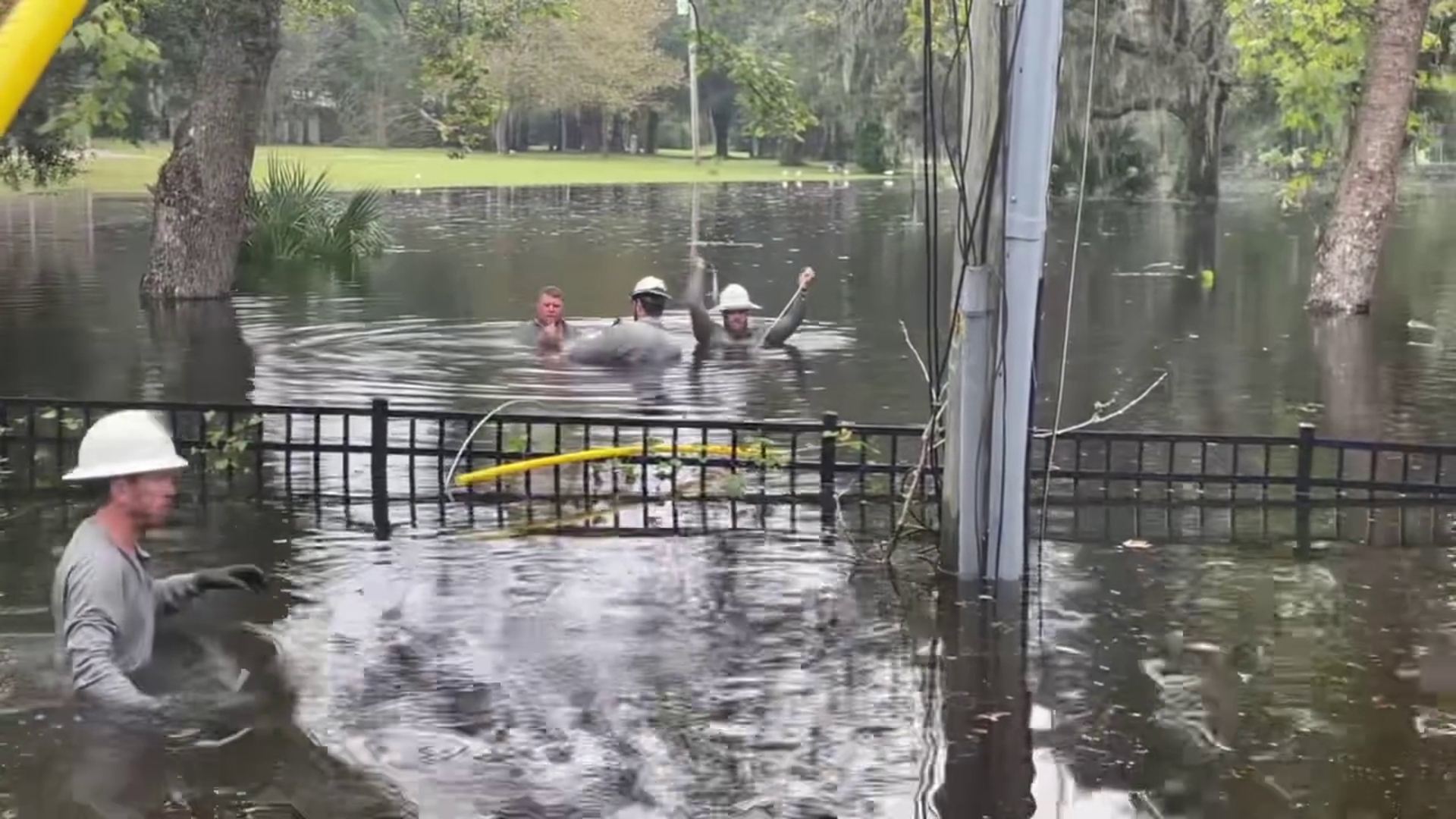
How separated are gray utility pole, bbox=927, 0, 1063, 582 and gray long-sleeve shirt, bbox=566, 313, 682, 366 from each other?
10.1 meters

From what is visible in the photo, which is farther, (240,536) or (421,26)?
(421,26)

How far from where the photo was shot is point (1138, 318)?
25.6m

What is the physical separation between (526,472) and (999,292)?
4.19 metres

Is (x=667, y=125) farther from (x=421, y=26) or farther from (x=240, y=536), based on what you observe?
(x=240, y=536)

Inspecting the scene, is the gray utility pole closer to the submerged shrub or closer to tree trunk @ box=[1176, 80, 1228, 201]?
the submerged shrub

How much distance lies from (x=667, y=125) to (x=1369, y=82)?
258 ft

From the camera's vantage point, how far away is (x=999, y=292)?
912cm

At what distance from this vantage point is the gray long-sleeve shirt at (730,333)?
782 inches

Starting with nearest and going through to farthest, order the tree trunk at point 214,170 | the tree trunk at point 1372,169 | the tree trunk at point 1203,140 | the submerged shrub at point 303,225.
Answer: the tree trunk at point 1372,169, the tree trunk at point 214,170, the submerged shrub at point 303,225, the tree trunk at point 1203,140

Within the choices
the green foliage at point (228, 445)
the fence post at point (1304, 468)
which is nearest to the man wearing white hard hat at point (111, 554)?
the green foliage at point (228, 445)

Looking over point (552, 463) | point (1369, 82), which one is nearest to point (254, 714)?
point (552, 463)

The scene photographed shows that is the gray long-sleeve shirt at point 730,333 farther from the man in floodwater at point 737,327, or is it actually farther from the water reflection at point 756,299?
the water reflection at point 756,299

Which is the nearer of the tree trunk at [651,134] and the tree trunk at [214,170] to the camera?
the tree trunk at [214,170]

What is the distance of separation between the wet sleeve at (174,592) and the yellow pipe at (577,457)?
4.41 meters
